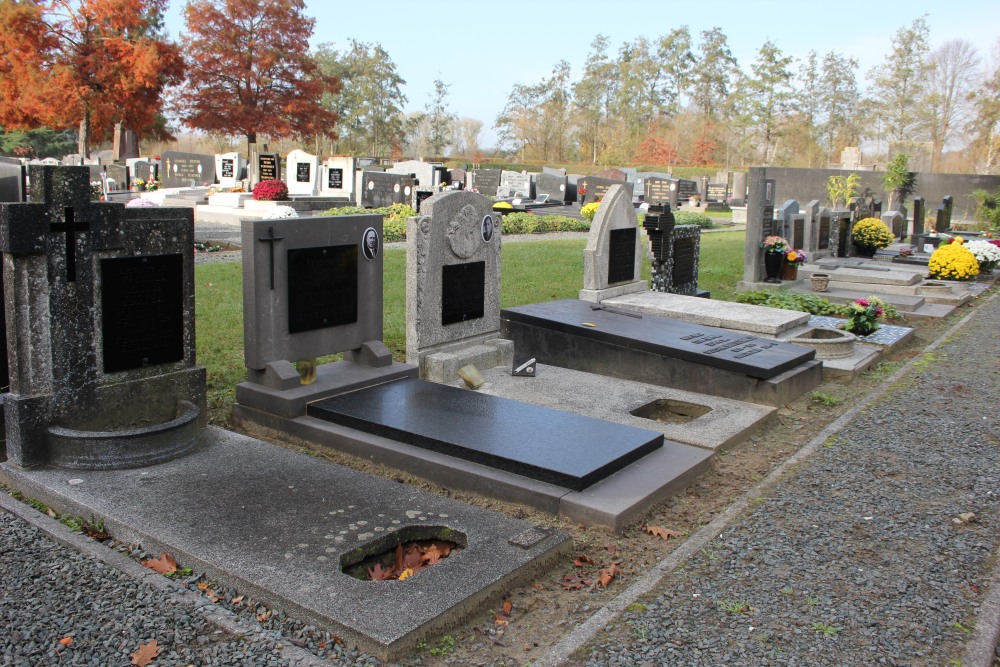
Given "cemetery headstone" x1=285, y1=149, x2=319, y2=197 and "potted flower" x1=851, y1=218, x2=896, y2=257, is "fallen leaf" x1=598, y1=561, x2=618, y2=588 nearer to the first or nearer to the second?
"potted flower" x1=851, y1=218, x2=896, y2=257

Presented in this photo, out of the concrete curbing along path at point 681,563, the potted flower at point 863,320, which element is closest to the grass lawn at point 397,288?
the potted flower at point 863,320

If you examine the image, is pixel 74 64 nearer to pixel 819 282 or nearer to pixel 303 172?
pixel 303 172

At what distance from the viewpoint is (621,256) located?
9148 millimetres

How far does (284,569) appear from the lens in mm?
3432

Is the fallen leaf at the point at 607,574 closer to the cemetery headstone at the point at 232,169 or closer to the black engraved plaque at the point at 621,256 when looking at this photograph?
the black engraved plaque at the point at 621,256

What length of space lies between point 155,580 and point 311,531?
692mm

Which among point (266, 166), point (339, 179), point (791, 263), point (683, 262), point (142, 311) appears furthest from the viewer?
point (339, 179)

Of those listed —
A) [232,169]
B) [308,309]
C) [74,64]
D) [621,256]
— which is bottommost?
[308,309]

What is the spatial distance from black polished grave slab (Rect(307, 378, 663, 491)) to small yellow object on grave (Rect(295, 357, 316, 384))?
30 cm

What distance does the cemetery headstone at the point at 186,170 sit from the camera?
29656 mm

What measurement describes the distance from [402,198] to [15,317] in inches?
707

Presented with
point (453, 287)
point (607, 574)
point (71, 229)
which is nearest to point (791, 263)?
point (453, 287)

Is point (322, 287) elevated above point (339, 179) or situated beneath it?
situated beneath

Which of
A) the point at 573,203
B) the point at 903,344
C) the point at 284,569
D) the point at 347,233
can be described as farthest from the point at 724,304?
the point at 573,203
